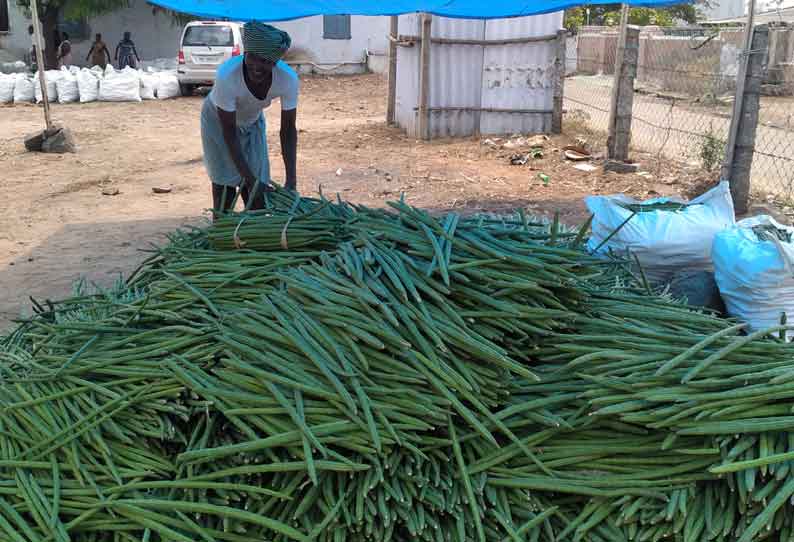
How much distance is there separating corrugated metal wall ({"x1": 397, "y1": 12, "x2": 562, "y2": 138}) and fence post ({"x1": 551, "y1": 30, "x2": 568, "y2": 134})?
68 mm

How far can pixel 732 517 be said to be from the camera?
169 cm

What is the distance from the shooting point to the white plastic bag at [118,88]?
14797 mm

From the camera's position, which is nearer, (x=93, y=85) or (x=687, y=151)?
(x=687, y=151)

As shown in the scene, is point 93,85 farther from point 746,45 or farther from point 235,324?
point 235,324

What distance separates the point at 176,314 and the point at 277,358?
45cm

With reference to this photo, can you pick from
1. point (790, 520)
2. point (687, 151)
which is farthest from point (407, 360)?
point (687, 151)

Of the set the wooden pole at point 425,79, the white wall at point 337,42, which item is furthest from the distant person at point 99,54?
the wooden pole at point 425,79

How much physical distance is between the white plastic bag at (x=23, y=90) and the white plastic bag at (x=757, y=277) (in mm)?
14786

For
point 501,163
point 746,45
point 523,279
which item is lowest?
point 501,163

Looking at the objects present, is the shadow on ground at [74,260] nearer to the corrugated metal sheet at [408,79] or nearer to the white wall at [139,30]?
the corrugated metal sheet at [408,79]

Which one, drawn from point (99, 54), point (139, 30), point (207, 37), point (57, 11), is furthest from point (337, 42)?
point (57, 11)

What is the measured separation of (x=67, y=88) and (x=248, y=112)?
12.5 metres

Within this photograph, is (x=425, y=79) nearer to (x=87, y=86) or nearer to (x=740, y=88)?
(x=740, y=88)

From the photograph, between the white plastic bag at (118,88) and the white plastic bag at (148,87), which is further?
the white plastic bag at (148,87)
